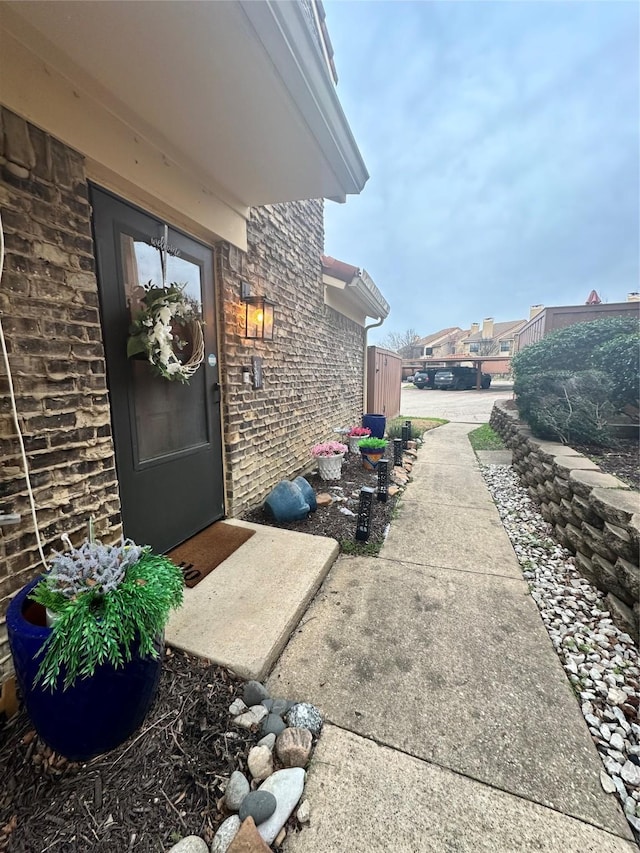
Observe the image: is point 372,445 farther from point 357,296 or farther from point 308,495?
point 357,296

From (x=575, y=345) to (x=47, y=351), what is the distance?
6.07 metres

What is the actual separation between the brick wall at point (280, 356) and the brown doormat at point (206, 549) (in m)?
0.26

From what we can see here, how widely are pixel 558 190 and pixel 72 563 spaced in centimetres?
2790

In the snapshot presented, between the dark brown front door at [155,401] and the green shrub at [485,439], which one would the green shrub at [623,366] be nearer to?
the green shrub at [485,439]

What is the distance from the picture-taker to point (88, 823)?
3.32 feet

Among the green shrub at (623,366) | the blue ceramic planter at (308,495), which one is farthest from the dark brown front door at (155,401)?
the green shrub at (623,366)

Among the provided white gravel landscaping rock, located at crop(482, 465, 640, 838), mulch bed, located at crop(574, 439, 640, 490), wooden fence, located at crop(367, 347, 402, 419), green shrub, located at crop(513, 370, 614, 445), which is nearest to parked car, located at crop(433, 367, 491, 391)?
wooden fence, located at crop(367, 347, 402, 419)

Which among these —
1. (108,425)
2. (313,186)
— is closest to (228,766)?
(108,425)

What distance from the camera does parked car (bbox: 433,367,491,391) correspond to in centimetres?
2084

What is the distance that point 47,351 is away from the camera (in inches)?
61.2

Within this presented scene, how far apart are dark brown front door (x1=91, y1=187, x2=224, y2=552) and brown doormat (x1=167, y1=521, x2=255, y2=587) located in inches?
3.1

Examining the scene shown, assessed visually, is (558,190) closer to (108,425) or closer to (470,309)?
(108,425)

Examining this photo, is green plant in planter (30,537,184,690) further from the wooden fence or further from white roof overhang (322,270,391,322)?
the wooden fence

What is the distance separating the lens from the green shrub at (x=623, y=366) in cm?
414
